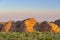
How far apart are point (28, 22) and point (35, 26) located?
1.01 m

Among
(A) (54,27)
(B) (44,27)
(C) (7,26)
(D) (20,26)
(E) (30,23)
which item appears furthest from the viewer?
(C) (7,26)

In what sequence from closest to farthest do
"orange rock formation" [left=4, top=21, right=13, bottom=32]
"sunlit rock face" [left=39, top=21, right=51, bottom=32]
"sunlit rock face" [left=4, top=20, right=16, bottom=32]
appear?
"sunlit rock face" [left=39, top=21, right=51, bottom=32] → "sunlit rock face" [left=4, top=20, right=16, bottom=32] → "orange rock formation" [left=4, top=21, right=13, bottom=32]

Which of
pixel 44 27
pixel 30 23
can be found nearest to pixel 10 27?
pixel 30 23

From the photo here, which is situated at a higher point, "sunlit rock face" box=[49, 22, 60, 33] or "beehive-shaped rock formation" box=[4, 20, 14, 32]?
"beehive-shaped rock formation" box=[4, 20, 14, 32]

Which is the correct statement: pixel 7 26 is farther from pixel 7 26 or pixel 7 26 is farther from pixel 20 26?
pixel 20 26

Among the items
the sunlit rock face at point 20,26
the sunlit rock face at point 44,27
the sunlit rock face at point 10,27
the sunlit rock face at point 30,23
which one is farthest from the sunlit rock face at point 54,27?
the sunlit rock face at point 10,27

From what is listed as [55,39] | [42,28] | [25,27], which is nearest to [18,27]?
[25,27]

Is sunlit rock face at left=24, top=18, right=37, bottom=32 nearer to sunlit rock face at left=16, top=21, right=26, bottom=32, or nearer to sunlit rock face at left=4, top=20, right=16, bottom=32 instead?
sunlit rock face at left=16, top=21, right=26, bottom=32

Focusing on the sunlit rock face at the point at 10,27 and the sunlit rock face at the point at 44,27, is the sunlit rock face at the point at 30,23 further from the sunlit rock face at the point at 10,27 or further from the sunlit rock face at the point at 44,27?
the sunlit rock face at the point at 10,27

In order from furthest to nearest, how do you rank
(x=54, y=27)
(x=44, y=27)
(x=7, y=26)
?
(x=7, y=26) < (x=54, y=27) < (x=44, y=27)

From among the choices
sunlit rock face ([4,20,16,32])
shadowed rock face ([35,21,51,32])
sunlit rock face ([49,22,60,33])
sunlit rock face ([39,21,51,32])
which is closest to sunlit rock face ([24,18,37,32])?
shadowed rock face ([35,21,51,32])

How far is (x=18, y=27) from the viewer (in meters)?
28.5

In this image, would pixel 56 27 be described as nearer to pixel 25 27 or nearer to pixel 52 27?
pixel 52 27

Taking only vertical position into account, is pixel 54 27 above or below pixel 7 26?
below
